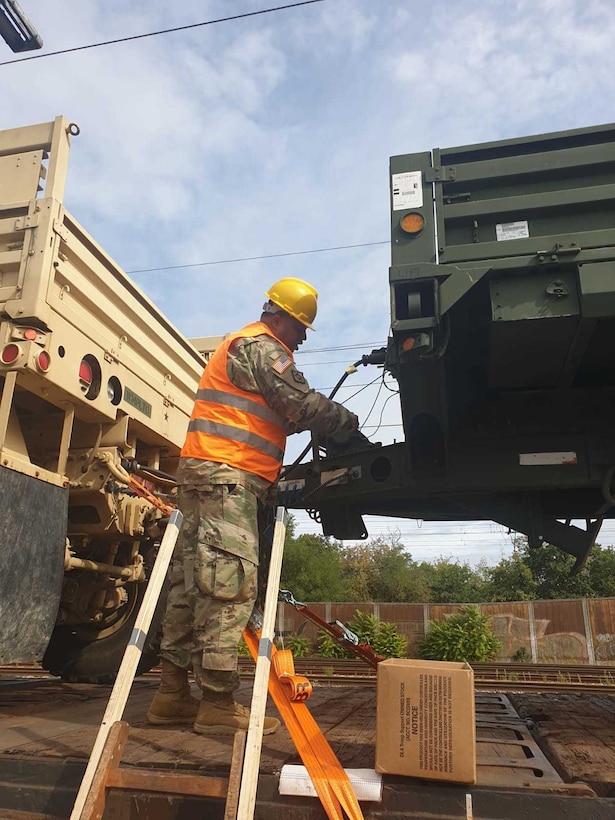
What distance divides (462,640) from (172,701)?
15828mm

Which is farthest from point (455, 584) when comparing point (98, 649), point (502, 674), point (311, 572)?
point (98, 649)

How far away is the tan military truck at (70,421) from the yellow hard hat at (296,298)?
1.27 metres

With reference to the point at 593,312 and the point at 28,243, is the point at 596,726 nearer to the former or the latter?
the point at 593,312

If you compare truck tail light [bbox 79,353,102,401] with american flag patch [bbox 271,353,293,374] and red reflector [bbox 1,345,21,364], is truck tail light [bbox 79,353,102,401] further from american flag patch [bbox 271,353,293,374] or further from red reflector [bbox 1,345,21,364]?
american flag patch [bbox 271,353,293,374]

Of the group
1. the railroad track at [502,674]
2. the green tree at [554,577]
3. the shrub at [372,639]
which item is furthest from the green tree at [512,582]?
the railroad track at [502,674]

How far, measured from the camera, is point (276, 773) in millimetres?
1896

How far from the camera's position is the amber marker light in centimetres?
308

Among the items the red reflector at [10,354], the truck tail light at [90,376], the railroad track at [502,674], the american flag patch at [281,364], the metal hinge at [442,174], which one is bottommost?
the railroad track at [502,674]

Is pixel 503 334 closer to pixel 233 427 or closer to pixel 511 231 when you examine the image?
pixel 511 231

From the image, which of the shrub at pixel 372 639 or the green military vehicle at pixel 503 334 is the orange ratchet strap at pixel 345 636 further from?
the shrub at pixel 372 639

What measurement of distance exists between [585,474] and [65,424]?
2940mm

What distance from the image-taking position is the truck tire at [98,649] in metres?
4.62

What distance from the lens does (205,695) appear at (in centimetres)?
263

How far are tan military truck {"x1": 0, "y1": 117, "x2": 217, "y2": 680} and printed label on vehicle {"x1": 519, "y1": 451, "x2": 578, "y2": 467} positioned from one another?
7.68 feet
